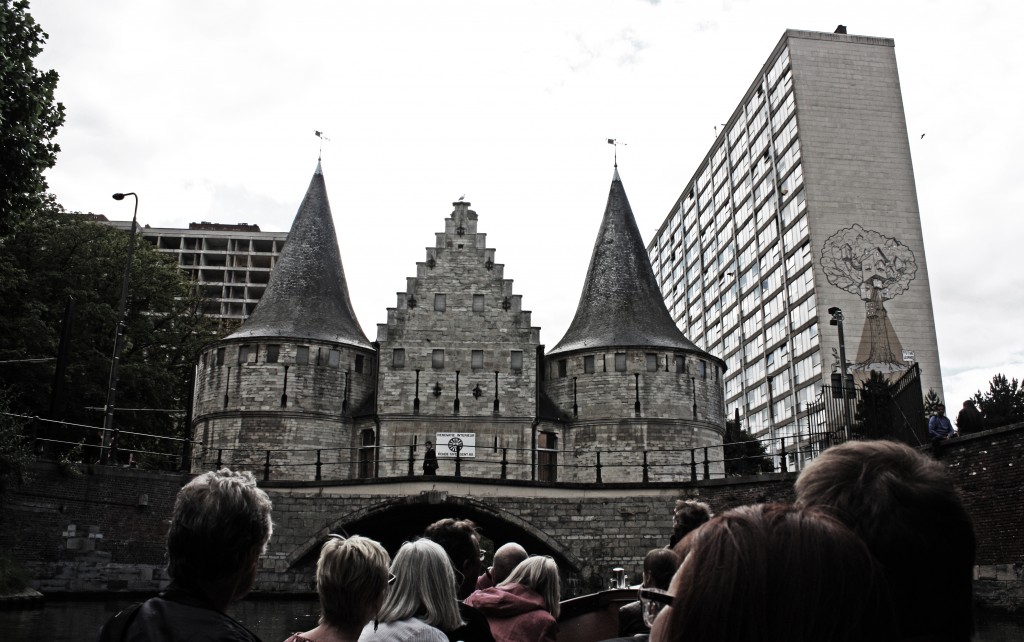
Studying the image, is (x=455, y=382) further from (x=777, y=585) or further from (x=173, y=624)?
(x=777, y=585)

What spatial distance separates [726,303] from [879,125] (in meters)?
16.8

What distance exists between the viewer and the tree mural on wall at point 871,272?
4734cm

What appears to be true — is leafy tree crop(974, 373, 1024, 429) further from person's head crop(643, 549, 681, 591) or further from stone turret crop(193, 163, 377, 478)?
person's head crop(643, 549, 681, 591)

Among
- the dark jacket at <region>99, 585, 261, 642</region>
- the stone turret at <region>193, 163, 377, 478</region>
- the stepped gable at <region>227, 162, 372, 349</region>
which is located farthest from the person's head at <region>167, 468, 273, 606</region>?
the stepped gable at <region>227, 162, 372, 349</region>

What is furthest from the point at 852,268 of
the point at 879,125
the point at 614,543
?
the point at 614,543

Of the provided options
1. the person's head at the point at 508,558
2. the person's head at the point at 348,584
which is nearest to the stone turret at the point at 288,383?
the person's head at the point at 508,558

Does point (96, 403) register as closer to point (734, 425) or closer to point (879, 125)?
point (734, 425)

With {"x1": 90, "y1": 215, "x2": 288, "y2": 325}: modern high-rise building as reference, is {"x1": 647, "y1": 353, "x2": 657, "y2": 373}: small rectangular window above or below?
below

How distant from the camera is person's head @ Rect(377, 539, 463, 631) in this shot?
3.89m

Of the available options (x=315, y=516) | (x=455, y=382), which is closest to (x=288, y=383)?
(x=455, y=382)

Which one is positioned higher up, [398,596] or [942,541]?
[942,541]

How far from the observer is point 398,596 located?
3920 millimetres

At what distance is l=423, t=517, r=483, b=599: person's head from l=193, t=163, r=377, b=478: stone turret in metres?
27.2

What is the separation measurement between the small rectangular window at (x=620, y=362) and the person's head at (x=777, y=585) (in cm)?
3344
